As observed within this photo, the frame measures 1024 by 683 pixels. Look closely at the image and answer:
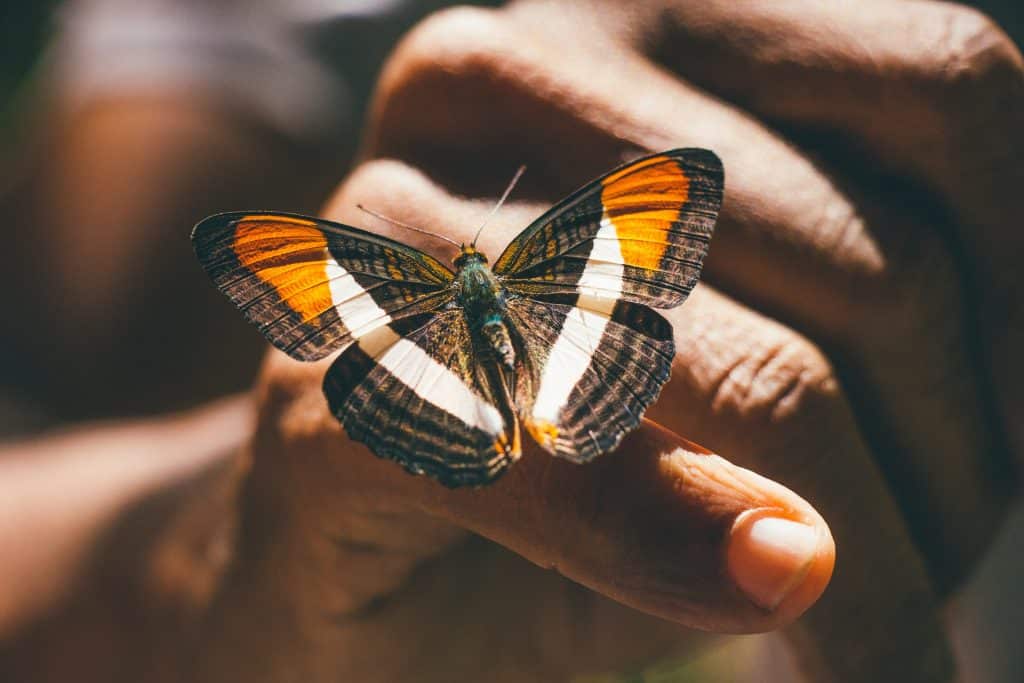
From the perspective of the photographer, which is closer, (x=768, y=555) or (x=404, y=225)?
(x=768, y=555)

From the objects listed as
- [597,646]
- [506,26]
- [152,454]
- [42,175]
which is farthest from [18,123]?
[597,646]

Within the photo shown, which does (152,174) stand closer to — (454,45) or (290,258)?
(454,45)

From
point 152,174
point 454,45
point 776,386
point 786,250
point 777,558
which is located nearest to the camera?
point 777,558

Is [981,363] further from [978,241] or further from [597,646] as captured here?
[597,646]

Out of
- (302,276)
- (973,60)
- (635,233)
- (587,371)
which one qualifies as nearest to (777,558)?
(587,371)

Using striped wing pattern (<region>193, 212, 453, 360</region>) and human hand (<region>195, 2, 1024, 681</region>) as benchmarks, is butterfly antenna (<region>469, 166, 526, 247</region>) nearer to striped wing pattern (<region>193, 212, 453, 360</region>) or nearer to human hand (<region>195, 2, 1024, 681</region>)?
human hand (<region>195, 2, 1024, 681</region>)

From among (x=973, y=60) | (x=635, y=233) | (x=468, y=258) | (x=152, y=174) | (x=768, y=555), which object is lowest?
(x=152, y=174)
